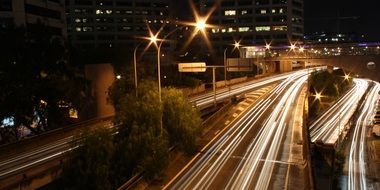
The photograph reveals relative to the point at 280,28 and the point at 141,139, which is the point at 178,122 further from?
the point at 280,28

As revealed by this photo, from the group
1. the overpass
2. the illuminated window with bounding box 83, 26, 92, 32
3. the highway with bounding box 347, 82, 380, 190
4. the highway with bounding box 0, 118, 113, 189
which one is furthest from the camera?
the illuminated window with bounding box 83, 26, 92, 32

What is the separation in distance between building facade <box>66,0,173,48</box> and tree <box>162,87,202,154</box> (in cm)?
10493

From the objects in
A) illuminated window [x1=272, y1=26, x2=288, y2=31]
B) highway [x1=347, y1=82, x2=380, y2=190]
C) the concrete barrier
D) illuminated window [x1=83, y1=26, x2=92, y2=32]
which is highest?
illuminated window [x1=83, y1=26, x2=92, y2=32]


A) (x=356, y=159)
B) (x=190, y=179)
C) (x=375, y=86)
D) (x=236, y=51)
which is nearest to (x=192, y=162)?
(x=190, y=179)

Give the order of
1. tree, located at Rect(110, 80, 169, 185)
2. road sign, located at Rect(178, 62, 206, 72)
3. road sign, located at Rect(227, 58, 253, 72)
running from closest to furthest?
tree, located at Rect(110, 80, 169, 185), road sign, located at Rect(178, 62, 206, 72), road sign, located at Rect(227, 58, 253, 72)

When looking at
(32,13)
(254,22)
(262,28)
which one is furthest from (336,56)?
(254,22)

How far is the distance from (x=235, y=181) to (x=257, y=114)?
84.6 ft

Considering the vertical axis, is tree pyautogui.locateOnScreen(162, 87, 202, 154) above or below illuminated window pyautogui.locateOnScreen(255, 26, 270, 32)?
below

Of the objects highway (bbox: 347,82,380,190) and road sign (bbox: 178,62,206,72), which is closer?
highway (bbox: 347,82,380,190)

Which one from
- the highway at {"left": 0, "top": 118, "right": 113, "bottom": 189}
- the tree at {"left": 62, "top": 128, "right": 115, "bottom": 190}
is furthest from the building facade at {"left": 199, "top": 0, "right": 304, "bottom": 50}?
the tree at {"left": 62, "top": 128, "right": 115, "bottom": 190}

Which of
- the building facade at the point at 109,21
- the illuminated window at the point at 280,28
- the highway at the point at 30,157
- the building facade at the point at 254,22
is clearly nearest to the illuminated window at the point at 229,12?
the building facade at the point at 254,22

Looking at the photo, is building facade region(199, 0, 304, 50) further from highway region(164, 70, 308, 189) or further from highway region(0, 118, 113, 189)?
highway region(0, 118, 113, 189)

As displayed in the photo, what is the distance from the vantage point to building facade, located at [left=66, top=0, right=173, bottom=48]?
135 metres

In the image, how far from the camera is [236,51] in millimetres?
122312
